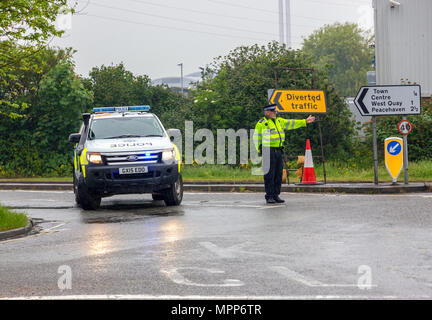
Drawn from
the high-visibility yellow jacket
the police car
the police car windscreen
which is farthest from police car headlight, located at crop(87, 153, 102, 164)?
the high-visibility yellow jacket

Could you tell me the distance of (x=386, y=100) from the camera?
18375mm

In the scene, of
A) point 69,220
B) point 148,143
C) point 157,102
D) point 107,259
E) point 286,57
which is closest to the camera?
point 107,259

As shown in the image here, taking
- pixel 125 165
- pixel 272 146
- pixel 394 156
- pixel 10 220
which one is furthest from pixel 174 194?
pixel 394 156

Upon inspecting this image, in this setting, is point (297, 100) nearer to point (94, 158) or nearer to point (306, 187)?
point (306, 187)

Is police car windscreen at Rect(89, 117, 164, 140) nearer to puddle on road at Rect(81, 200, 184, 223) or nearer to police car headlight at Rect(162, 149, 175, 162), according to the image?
police car headlight at Rect(162, 149, 175, 162)

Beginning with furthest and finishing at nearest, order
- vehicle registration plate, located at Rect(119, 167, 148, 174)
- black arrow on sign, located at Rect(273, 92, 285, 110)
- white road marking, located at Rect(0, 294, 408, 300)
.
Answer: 1. black arrow on sign, located at Rect(273, 92, 285, 110)
2. vehicle registration plate, located at Rect(119, 167, 148, 174)
3. white road marking, located at Rect(0, 294, 408, 300)

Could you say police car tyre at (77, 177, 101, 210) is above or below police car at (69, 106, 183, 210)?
below

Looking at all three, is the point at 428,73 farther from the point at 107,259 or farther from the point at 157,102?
the point at 107,259

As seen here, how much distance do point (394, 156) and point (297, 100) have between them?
284cm

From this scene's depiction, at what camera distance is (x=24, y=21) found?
16.0m

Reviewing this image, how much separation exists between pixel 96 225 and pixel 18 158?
19011 mm

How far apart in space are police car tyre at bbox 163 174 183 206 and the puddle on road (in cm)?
17

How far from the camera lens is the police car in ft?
47.1
